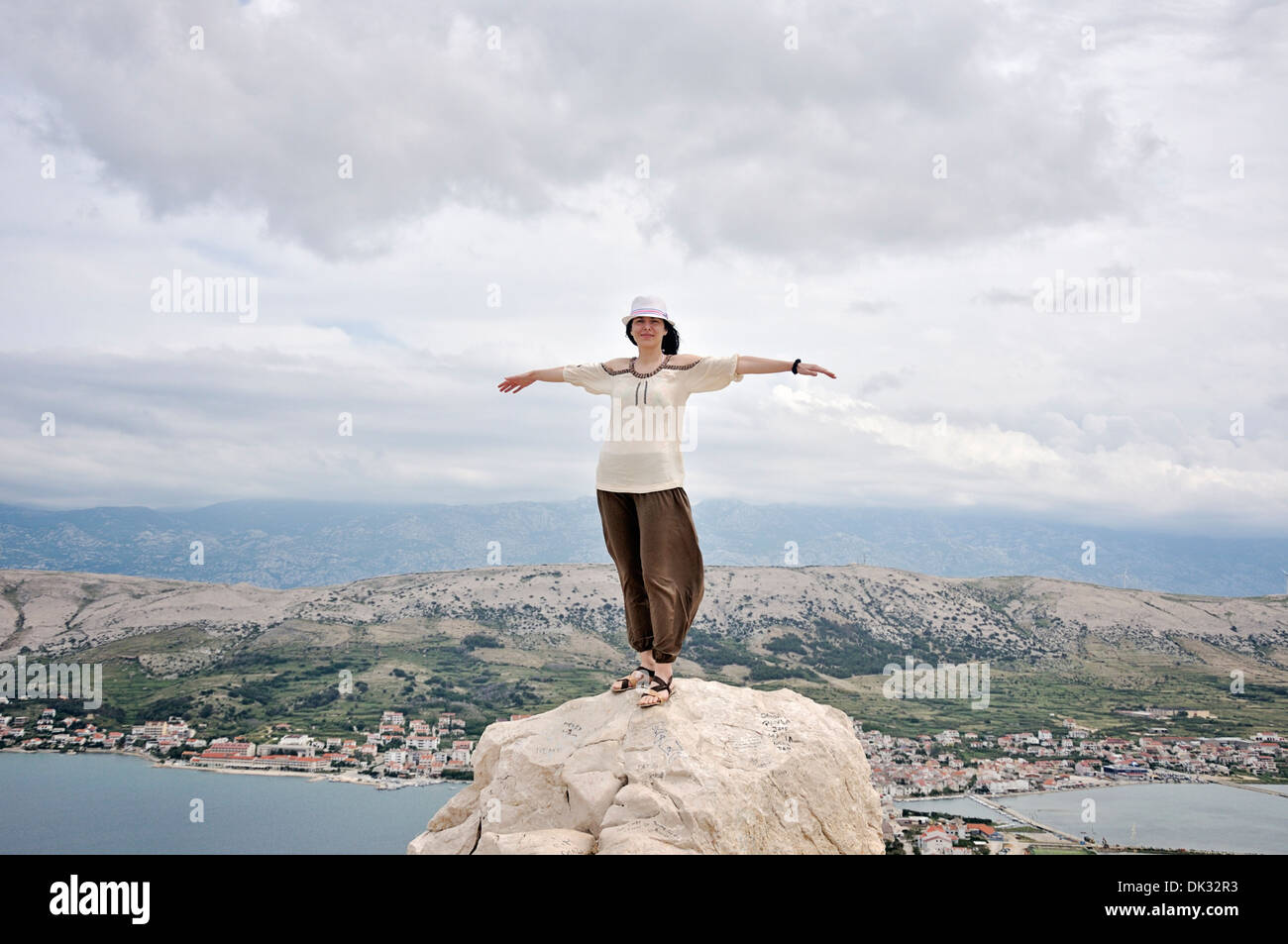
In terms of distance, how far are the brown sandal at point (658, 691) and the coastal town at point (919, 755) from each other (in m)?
36.3

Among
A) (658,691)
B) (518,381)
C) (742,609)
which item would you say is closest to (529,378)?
(518,381)

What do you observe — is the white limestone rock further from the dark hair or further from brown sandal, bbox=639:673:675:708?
the dark hair

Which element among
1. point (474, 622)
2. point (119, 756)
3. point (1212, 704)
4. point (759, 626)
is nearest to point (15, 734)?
point (119, 756)

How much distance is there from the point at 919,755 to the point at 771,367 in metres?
52.7

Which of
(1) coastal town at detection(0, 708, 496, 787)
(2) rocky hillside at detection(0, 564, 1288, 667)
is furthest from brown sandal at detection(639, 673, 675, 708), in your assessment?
(2) rocky hillside at detection(0, 564, 1288, 667)

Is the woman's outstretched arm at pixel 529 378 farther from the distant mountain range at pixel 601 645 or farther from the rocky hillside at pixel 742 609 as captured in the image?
the rocky hillside at pixel 742 609

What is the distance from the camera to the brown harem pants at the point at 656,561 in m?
7.95

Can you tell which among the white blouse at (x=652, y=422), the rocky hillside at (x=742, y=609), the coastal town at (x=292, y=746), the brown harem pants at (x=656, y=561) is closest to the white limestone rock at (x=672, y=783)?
the brown harem pants at (x=656, y=561)

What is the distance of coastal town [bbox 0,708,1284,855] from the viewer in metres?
47.5

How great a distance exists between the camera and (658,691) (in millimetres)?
8289

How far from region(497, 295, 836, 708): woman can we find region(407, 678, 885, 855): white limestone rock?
575 millimetres

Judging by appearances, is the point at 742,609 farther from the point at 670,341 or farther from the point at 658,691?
the point at 670,341
